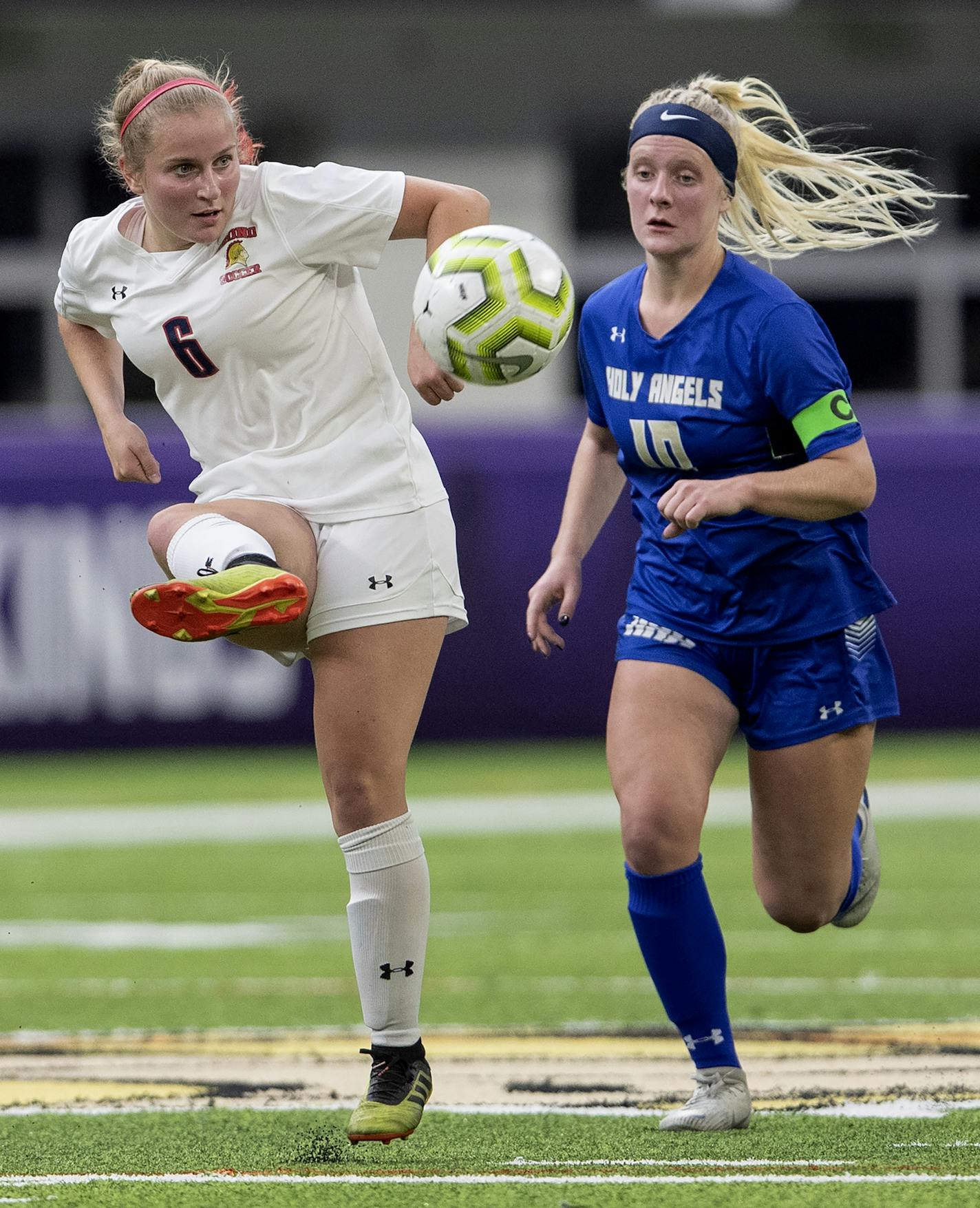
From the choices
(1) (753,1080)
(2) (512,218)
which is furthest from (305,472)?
(2) (512,218)

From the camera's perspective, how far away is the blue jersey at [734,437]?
16.6 ft

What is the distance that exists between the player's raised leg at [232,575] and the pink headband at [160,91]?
866 mm

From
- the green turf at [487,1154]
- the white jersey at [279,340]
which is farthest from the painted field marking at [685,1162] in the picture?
the white jersey at [279,340]

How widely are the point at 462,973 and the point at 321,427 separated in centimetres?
327

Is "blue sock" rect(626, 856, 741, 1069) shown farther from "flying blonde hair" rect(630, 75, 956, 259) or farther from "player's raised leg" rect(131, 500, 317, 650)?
"flying blonde hair" rect(630, 75, 956, 259)

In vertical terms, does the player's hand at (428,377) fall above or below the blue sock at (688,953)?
above

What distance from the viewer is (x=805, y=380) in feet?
16.4

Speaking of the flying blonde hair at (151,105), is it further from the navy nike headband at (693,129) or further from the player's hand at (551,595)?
the player's hand at (551,595)

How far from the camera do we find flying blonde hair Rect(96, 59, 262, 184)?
4.82m

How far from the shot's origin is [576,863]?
1062cm

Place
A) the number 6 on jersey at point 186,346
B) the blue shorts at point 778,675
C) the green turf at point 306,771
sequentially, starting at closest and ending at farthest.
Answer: the number 6 on jersey at point 186,346, the blue shorts at point 778,675, the green turf at point 306,771

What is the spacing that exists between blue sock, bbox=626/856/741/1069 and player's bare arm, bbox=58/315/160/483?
148cm

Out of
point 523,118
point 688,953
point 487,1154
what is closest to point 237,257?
point 688,953

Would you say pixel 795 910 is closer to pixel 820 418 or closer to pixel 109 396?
pixel 820 418
